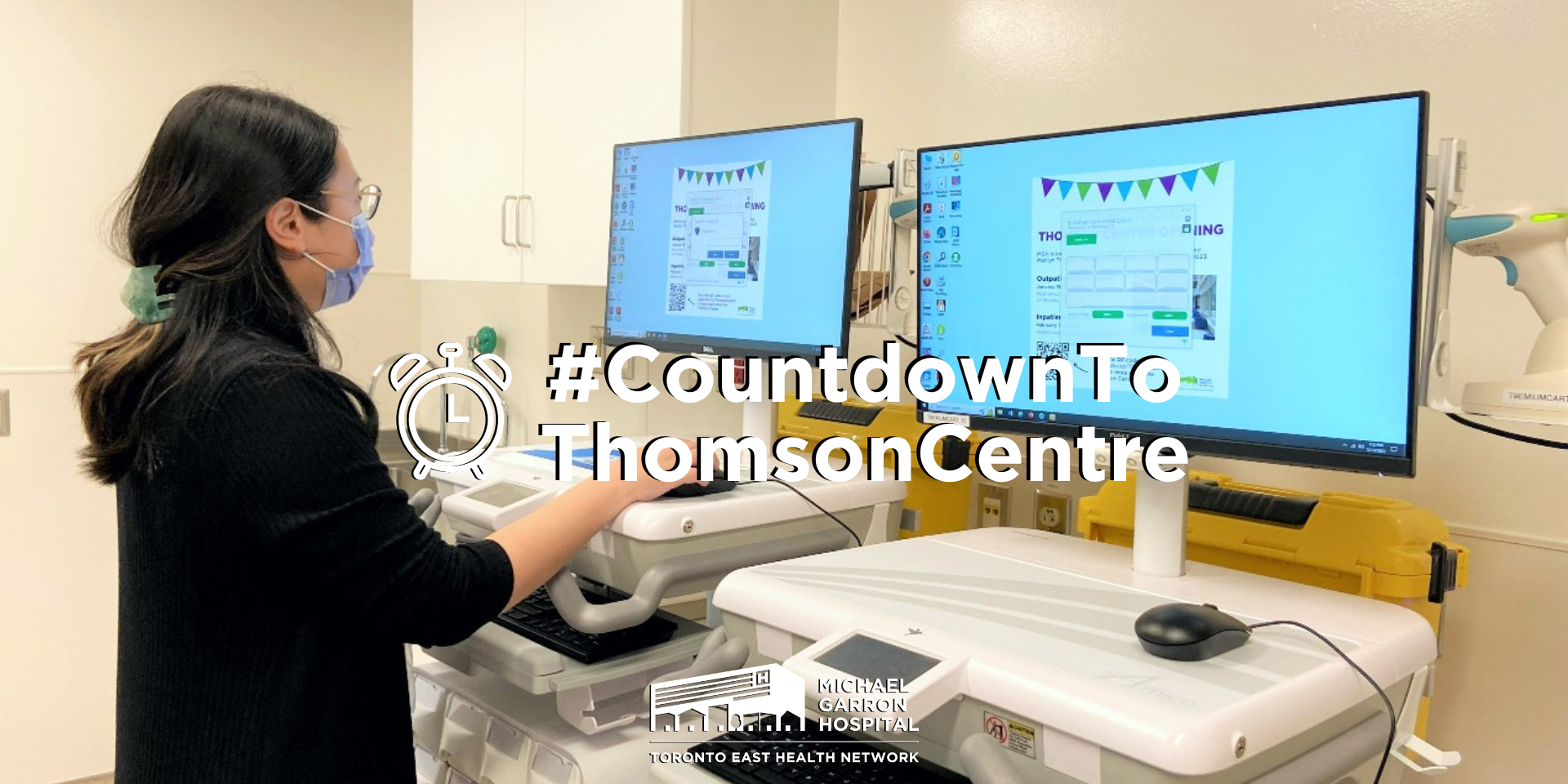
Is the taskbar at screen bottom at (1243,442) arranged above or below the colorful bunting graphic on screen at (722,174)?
below

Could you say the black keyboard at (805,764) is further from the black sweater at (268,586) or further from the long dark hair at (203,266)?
the long dark hair at (203,266)

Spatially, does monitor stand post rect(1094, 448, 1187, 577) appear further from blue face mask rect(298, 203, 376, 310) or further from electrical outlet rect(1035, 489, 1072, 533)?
blue face mask rect(298, 203, 376, 310)

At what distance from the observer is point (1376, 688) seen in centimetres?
91

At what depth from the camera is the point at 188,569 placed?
106 cm

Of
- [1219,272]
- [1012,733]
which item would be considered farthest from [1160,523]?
[1012,733]

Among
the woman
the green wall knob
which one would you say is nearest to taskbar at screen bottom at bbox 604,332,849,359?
the woman

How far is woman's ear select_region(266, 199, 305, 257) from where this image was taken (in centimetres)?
114

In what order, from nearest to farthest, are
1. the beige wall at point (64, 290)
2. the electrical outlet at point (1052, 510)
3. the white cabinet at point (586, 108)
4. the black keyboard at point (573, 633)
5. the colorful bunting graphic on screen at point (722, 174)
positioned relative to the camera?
1. the black keyboard at point (573, 633)
2. the colorful bunting graphic on screen at point (722, 174)
3. the electrical outlet at point (1052, 510)
4. the white cabinet at point (586, 108)
5. the beige wall at point (64, 290)

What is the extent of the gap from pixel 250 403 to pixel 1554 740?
4.98ft

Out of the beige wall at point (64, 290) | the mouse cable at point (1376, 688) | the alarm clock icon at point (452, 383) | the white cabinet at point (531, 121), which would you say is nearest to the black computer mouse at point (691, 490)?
the mouse cable at point (1376, 688)

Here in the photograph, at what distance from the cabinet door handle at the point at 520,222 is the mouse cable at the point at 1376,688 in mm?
1668

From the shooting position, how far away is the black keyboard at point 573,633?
1312 mm

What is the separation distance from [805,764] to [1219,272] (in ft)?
1.97

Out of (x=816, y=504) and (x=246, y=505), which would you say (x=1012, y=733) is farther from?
(x=246, y=505)
